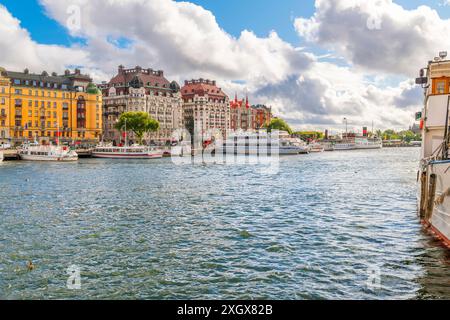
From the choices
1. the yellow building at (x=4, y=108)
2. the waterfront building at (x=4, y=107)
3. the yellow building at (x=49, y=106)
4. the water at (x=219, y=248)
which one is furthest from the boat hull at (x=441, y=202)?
the yellow building at (x=4, y=108)

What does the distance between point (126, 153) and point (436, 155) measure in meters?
99.9

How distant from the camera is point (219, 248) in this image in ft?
71.4

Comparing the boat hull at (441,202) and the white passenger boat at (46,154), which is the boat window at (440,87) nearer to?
the boat hull at (441,202)

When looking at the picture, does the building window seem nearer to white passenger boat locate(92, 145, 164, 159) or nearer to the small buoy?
the small buoy

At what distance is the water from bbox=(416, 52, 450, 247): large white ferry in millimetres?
1368

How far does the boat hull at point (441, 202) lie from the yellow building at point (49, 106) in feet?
401

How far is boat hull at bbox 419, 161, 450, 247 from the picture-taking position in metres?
20.3

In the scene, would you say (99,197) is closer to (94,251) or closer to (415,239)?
(94,251)

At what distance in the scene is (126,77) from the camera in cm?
19812

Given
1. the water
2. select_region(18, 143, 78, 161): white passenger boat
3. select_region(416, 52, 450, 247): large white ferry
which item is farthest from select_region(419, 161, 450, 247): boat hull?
select_region(18, 143, 78, 161): white passenger boat

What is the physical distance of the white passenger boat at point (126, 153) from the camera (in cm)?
11612

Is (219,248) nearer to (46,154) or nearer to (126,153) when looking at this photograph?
(46,154)
